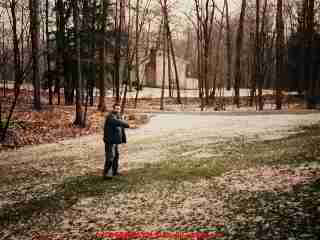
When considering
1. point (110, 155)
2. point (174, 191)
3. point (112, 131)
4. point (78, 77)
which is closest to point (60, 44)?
point (78, 77)

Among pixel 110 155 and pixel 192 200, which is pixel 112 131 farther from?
pixel 192 200

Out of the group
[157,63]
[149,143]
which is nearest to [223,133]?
[149,143]

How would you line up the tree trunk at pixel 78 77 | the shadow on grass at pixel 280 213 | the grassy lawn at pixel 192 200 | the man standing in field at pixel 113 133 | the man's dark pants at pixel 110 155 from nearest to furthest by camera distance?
the shadow on grass at pixel 280 213 → the grassy lawn at pixel 192 200 → the man standing in field at pixel 113 133 → the man's dark pants at pixel 110 155 → the tree trunk at pixel 78 77

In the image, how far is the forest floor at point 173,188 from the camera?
7.35 metres

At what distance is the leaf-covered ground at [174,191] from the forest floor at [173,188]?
0.02 meters

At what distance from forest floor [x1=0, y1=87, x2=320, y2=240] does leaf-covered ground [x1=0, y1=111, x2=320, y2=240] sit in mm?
25

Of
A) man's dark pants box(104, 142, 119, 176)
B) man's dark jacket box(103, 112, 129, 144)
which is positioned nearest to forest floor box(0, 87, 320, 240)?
man's dark pants box(104, 142, 119, 176)

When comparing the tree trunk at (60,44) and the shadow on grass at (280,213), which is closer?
the shadow on grass at (280,213)

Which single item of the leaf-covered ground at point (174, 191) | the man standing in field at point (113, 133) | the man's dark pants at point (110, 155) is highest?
the man standing in field at point (113, 133)

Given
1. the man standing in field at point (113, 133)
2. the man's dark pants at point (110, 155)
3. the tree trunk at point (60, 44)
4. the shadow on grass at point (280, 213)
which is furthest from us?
the tree trunk at point (60, 44)

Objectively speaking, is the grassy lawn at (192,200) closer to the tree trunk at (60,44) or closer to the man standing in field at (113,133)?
the man standing in field at (113,133)

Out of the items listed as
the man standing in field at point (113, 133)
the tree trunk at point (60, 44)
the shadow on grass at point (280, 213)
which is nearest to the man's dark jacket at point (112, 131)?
the man standing in field at point (113, 133)

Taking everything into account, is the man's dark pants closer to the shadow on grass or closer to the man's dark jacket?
the man's dark jacket

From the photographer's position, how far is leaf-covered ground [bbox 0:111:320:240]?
7.34 meters
